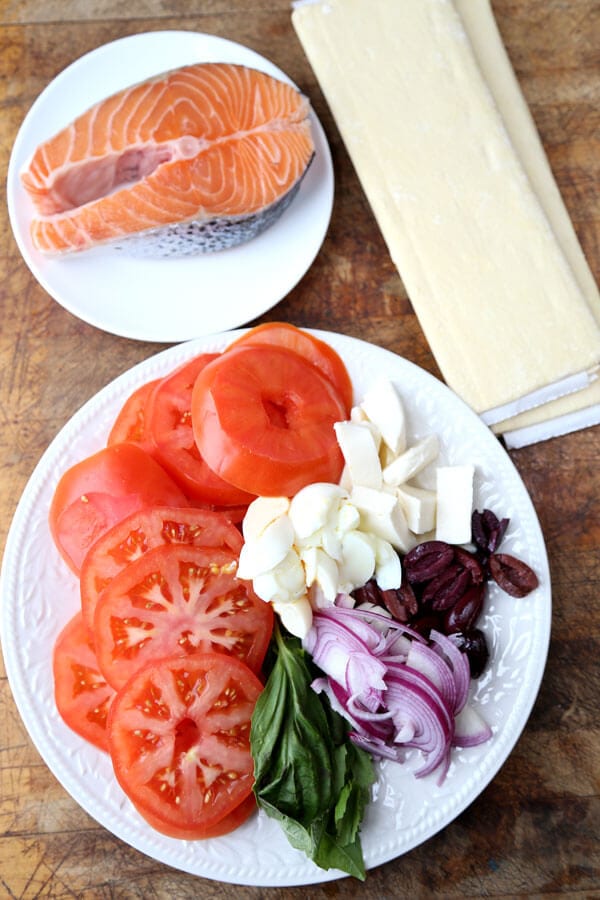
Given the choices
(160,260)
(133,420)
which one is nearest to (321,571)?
(133,420)

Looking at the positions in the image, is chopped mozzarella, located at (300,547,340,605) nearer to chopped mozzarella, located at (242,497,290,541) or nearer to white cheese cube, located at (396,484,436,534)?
chopped mozzarella, located at (242,497,290,541)

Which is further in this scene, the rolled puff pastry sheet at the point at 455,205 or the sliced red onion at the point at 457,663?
the rolled puff pastry sheet at the point at 455,205

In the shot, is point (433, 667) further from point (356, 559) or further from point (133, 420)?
point (133, 420)

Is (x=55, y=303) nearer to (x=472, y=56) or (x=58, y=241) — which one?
(x=58, y=241)

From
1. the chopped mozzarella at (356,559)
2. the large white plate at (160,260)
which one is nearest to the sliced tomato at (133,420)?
the large white plate at (160,260)

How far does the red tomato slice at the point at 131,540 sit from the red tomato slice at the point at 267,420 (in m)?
0.13

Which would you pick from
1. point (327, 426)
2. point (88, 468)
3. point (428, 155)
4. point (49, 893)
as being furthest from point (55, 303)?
point (49, 893)

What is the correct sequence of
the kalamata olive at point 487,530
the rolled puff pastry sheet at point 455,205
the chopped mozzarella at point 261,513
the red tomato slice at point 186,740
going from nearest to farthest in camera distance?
the red tomato slice at point 186,740 < the chopped mozzarella at point 261,513 < the kalamata olive at point 487,530 < the rolled puff pastry sheet at point 455,205

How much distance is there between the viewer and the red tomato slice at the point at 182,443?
1.68 meters

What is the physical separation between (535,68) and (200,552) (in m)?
1.55

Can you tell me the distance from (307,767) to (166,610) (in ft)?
1.31

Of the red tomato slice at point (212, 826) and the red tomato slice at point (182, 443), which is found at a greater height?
the red tomato slice at point (182, 443)

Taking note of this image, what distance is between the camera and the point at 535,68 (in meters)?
2.12

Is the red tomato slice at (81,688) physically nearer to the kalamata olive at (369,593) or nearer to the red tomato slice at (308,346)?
the kalamata olive at (369,593)
